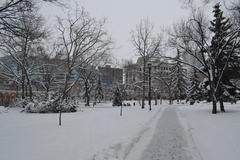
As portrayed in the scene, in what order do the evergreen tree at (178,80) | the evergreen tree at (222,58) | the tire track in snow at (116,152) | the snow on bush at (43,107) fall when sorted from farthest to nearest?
the evergreen tree at (178,80) < the evergreen tree at (222,58) < the snow on bush at (43,107) < the tire track in snow at (116,152)

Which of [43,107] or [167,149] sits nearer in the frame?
[167,149]

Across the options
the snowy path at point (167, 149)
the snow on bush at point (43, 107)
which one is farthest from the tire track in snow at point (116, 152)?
the snow on bush at point (43, 107)

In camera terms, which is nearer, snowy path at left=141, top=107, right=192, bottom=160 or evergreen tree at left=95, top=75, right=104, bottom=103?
snowy path at left=141, top=107, right=192, bottom=160

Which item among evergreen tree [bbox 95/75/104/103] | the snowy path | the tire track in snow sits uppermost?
evergreen tree [bbox 95/75/104/103]

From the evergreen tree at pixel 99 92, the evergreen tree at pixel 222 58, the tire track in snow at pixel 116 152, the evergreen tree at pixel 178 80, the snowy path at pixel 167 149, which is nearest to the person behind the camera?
the tire track in snow at pixel 116 152

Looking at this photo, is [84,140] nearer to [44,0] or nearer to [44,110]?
[44,0]

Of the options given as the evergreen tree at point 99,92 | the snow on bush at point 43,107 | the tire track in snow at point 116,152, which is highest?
the evergreen tree at point 99,92

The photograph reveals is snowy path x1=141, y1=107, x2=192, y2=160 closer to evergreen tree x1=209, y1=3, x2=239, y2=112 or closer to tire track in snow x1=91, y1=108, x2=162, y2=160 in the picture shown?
tire track in snow x1=91, y1=108, x2=162, y2=160

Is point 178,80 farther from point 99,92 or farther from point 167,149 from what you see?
point 167,149

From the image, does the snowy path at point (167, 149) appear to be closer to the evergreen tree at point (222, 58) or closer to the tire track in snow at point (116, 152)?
the tire track in snow at point (116, 152)

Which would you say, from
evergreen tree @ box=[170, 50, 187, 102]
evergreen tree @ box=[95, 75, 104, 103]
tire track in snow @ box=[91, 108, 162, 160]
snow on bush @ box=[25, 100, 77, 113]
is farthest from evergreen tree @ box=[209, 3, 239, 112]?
evergreen tree @ box=[170, 50, 187, 102]

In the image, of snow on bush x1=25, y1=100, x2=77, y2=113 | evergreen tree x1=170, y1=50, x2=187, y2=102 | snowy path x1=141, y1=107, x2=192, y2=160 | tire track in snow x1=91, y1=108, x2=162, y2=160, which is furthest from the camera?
evergreen tree x1=170, y1=50, x2=187, y2=102

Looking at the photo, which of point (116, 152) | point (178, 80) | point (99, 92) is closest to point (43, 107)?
point (116, 152)

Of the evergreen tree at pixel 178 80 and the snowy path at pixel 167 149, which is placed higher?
the evergreen tree at pixel 178 80
